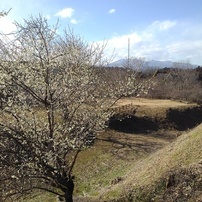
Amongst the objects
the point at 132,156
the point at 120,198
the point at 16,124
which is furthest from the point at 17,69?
the point at 132,156

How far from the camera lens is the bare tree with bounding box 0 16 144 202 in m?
11.0

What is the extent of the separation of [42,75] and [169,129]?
28235 mm

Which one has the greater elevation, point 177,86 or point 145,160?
point 177,86

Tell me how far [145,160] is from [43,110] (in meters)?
9.81

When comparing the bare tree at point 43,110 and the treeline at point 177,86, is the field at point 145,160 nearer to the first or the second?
the bare tree at point 43,110

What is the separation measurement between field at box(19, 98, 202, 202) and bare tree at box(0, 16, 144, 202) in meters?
3.16

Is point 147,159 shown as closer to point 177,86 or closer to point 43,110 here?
point 43,110

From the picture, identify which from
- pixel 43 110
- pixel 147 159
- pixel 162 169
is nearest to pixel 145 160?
pixel 147 159

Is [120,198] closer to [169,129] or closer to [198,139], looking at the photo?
[198,139]

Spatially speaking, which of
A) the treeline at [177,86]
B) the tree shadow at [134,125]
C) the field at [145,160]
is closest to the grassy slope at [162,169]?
the field at [145,160]

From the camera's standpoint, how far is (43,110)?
13703 mm

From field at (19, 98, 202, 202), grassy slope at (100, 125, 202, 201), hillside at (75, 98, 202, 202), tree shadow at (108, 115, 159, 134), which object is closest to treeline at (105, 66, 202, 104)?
field at (19, 98, 202, 202)

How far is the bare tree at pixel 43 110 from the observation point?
1100 centimetres

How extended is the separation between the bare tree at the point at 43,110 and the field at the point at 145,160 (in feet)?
10.4
